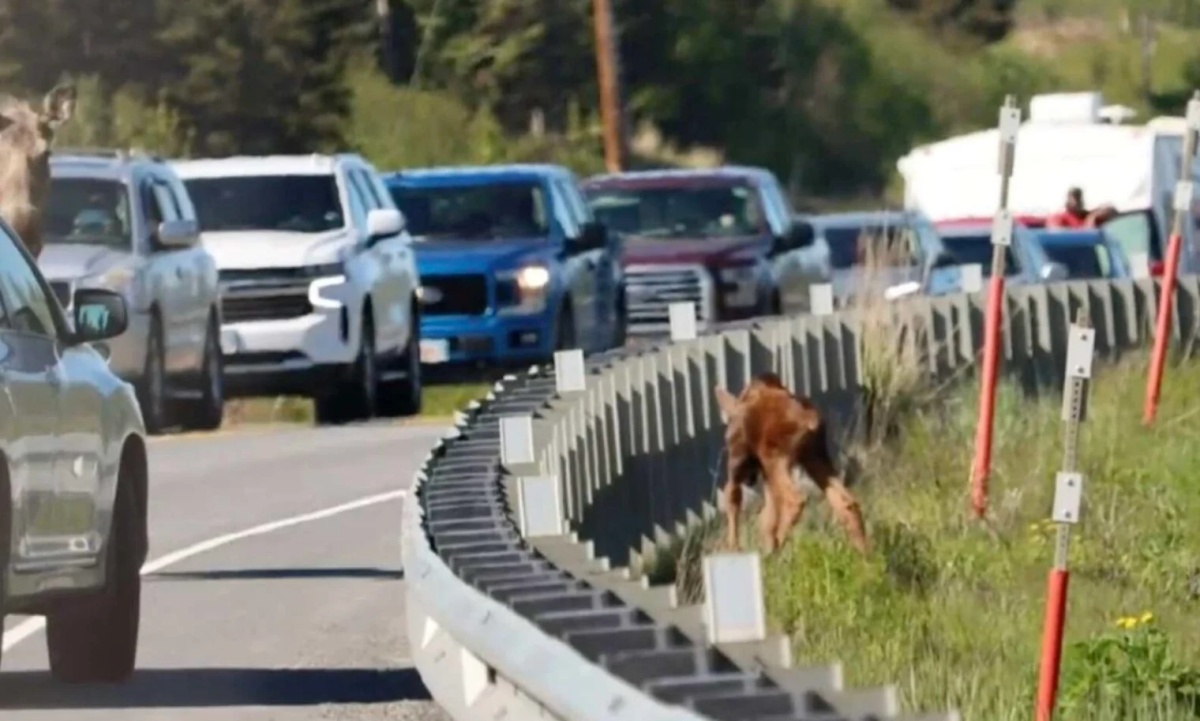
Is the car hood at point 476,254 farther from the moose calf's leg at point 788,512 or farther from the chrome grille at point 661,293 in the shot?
the moose calf's leg at point 788,512

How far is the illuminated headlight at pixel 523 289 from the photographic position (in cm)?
2833

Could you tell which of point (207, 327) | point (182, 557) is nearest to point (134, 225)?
point (207, 327)

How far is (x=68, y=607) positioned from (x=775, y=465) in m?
4.21

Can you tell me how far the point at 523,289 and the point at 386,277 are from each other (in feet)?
6.51

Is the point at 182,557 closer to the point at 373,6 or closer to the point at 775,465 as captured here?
the point at 775,465

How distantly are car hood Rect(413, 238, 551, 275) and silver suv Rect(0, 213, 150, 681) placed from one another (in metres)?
15.9

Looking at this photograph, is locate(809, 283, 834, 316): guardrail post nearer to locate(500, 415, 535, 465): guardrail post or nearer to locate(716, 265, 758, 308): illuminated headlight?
locate(716, 265, 758, 308): illuminated headlight

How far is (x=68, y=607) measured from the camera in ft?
39.0

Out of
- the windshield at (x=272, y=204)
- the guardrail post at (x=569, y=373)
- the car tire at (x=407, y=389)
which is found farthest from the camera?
the car tire at (x=407, y=389)

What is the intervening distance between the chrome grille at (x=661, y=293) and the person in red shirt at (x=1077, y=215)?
644 centimetres

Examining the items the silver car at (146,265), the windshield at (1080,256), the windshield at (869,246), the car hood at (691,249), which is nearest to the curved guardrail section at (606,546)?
the windshield at (869,246)

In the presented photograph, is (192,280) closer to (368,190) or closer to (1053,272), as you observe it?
(368,190)

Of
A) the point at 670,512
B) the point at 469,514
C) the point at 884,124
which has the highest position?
the point at 469,514

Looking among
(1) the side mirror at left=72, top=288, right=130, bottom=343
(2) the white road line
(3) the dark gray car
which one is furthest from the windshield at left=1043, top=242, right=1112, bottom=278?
(1) the side mirror at left=72, top=288, right=130, bottom=343
